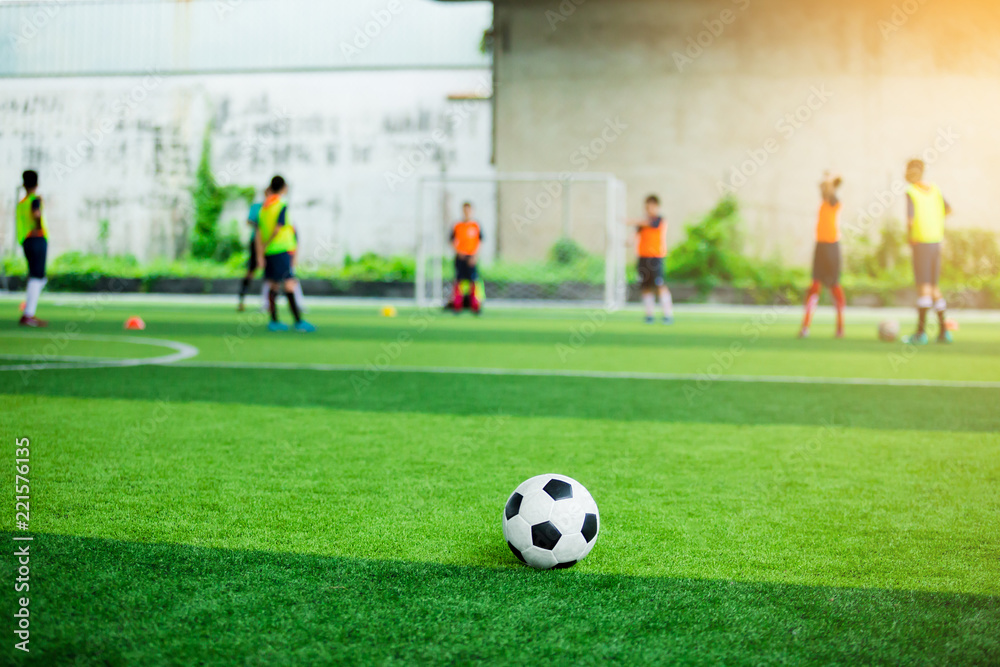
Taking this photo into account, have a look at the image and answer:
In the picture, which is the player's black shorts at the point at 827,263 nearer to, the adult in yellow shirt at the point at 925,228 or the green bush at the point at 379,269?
the adult in yellow shirt at the point at 925,228

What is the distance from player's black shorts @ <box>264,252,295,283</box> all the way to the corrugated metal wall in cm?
1448

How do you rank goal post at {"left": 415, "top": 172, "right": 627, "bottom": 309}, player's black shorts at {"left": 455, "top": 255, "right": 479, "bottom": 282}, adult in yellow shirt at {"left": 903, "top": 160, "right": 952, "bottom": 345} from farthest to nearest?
goal post at {"left": 415, "top": 172, "right": 627, "bottom": 309}
player's black shorts at {"left": 455, "top": 255, "right": 479, "bottom": 282}
adult in yellow shirt at {"left": 903, "top": 160, "right": 952, "bottom": 345}

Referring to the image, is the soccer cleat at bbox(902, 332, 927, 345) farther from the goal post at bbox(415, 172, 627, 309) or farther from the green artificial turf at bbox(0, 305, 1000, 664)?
the goal post at bbox(415, 172, 627, 309)

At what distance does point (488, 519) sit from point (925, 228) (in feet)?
30.7

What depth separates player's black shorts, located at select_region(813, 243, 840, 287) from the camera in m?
12.0

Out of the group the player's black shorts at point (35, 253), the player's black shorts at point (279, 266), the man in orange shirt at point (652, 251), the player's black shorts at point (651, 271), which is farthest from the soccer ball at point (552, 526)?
the player's black shorts at point (651, 271)

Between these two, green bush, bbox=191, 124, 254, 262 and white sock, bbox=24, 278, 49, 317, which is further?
green bush, bbox=191, 124, 254, 262

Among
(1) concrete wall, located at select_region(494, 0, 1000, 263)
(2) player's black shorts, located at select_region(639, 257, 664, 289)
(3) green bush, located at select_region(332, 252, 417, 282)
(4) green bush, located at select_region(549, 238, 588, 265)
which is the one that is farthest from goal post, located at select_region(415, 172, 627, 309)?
(2) player's black shorts, located at select_region(639, 257, 664, 289)

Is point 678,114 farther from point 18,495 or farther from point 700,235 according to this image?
point 18,495

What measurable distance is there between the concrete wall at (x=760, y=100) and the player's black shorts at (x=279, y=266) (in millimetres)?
12531

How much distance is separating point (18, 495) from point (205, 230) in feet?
74.6

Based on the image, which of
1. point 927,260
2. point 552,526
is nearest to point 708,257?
point 927,260

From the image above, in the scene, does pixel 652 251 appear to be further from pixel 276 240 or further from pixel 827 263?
pixel 276 240

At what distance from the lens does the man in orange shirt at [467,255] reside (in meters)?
16.0
